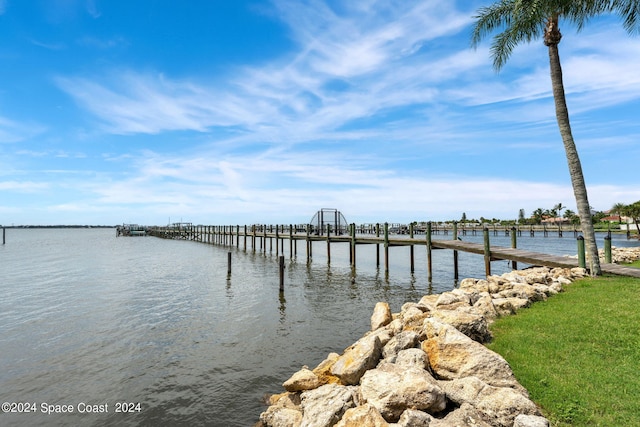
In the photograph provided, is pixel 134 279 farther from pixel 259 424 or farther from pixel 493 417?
pixel 493 417

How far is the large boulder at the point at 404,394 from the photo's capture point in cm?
468

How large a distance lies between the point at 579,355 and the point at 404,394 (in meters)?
3.59

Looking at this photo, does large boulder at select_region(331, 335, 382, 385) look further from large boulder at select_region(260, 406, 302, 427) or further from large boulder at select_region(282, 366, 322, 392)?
large boulder at select_region(260, 406, 302, 427)

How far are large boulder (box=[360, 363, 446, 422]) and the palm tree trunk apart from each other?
12.2 metres

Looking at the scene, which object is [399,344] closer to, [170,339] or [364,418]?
[364,418]

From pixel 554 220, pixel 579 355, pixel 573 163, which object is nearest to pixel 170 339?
pixel 579 355

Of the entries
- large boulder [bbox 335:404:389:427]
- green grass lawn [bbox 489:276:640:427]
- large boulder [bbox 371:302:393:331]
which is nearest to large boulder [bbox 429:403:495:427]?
large boulder [bbox 335:404:389:427]

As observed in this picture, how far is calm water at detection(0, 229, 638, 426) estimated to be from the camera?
8.21m

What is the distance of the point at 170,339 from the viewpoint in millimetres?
12375

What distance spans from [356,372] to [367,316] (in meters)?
8.83

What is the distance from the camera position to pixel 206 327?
538 inches

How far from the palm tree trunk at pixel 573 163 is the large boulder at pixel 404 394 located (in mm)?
12183

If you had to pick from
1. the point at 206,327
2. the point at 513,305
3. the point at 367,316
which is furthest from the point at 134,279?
the point at 513,305

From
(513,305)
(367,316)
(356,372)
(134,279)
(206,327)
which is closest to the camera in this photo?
(356,372)
